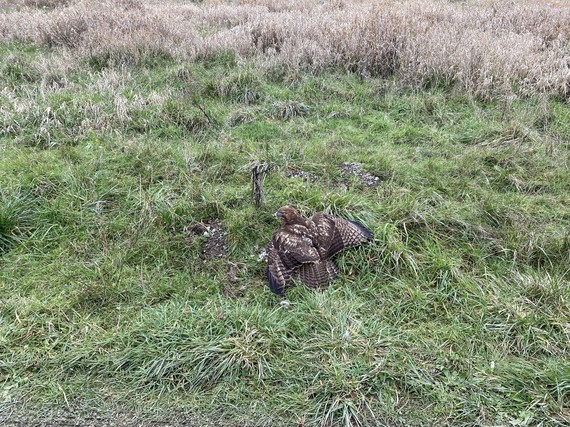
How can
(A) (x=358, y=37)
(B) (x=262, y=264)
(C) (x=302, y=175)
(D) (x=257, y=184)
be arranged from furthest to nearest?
(A) (x=358, y=37)
(C) (x=302, y=175)
(D) (x=257, y=184)
(B) (x=262, y=264)

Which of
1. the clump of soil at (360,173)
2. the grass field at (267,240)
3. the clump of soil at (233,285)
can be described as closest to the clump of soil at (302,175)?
the grass field at (267,240)

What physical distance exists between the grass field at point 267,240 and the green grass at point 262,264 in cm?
2

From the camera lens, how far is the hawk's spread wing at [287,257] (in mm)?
3590

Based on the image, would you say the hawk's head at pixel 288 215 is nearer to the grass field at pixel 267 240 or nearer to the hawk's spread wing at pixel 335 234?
the hawk's spread wing at pixel 335 234

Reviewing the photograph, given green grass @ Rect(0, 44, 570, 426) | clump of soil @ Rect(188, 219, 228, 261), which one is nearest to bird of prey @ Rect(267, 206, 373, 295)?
green grass @ Rect(0, 44, 570, 426)

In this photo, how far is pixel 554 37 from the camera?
26.7ft

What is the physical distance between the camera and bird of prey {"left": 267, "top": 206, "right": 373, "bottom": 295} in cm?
361

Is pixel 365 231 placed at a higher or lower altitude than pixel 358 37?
lower

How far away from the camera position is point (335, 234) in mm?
3820

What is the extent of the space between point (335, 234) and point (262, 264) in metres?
0.65

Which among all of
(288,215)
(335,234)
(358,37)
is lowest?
(335,234)

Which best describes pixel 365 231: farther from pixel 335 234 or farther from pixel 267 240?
pixel 267 240

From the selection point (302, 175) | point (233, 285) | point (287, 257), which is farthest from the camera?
point (302, 175)

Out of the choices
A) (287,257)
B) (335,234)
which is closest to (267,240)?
(287,257)
